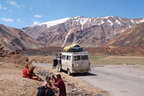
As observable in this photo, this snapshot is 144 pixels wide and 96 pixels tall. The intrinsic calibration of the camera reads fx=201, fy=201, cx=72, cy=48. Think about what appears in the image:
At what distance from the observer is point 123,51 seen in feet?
247

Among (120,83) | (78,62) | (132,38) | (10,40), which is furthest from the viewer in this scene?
(10,40)

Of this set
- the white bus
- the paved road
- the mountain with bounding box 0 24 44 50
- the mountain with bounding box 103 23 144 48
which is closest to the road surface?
the paved road

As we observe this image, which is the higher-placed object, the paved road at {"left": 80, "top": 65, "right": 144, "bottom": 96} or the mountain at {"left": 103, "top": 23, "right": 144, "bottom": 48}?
the mountain at {"left": 103, "top": 23, "right": 144, "bottom": 48}

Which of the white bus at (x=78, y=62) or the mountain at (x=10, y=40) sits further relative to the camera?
the mountain at (x=10, y=40)

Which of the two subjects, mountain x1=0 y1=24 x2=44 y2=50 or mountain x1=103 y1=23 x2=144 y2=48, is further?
mountain x1=0 y1=24 x2=44 y2=50

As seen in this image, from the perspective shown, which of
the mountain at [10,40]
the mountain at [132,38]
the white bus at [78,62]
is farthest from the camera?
the mountain at [10,40]

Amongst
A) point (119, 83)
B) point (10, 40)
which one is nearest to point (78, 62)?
point (119, 83)

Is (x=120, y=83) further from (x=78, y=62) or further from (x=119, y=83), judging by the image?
(x=78, y=62)

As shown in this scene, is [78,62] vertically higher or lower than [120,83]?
higher

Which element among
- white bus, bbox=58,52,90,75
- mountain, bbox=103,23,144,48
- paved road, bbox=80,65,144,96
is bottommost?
paved road, bbox=80,65,144,96

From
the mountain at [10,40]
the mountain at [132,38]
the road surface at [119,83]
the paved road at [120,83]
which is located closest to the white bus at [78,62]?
the road surface at [119,83]

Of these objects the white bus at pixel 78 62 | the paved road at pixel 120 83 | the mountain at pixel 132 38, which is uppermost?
the mountain at pixel 132 38

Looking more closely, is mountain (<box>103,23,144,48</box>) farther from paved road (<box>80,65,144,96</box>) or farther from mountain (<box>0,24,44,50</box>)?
paved road (<box>80,65,144,96</box>)

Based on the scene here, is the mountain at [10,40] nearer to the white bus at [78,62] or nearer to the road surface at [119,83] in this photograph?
the white bus at [78,62]
